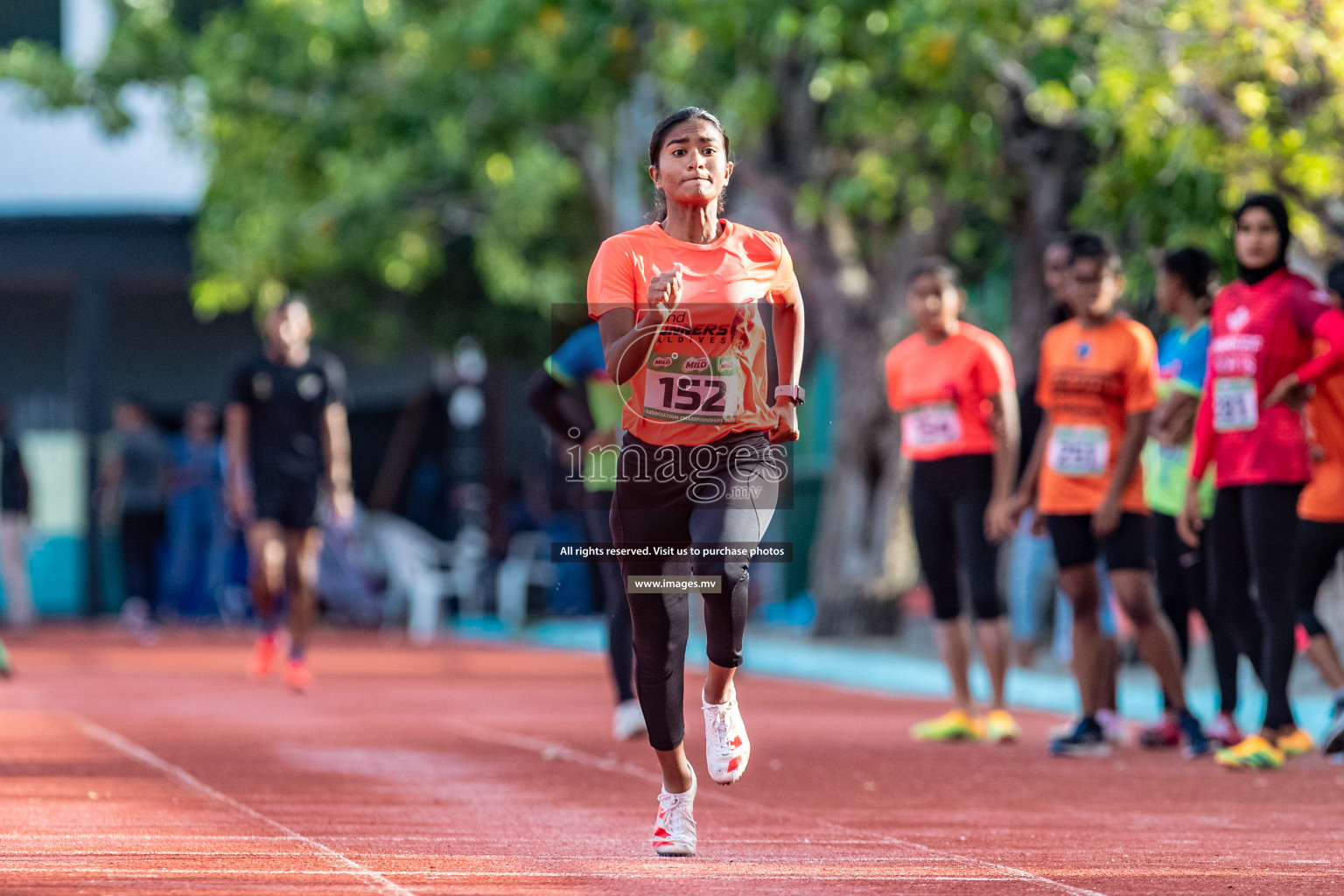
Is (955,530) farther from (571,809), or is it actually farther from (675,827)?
(675,827)

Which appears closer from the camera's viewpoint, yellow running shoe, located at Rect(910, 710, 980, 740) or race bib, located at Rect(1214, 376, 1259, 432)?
race bib, located at Rect(1214, 376, 1259, 432)

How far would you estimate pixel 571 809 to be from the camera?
710 cm

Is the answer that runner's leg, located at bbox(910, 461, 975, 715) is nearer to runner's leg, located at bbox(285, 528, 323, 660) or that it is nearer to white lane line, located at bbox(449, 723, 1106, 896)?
white lane line, located at bbox(449, 723, 1106, 896)

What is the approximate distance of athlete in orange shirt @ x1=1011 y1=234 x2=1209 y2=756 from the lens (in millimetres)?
9273

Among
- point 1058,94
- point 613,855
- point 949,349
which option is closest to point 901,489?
point 1058,94

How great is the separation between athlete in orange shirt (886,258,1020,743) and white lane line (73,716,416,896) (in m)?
3.51

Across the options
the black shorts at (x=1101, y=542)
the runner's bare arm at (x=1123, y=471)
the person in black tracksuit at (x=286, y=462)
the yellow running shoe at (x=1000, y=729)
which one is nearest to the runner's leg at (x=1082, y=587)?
the black shorts at (x=1101, y=542)

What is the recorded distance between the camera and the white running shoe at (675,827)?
5797mm

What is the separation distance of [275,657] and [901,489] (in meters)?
6.06

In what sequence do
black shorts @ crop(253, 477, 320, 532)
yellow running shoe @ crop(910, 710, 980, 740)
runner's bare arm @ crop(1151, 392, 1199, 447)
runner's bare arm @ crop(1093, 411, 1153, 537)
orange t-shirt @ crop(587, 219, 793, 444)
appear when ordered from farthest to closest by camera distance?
black shorts @ crop(253, 477, 320, 532) < yellow running shoe @ crop(910, 710, 980, 740) < runner's bare arm @ crop(1151, 392, 1199, 447) < runner's bare arm @ crop(1093, 411, 1153, 537) < orange t-shirt @ crop(587, 219, 793, 444)

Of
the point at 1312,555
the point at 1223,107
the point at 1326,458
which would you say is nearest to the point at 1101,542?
the point at 1312,555

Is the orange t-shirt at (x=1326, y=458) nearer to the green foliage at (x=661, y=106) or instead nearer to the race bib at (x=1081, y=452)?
the race bib at (x=1081, y=452)

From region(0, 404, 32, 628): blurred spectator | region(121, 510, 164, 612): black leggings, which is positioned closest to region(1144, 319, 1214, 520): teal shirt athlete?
region(0, 404, 32, 628): blurred spectator

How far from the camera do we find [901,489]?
18141mm
